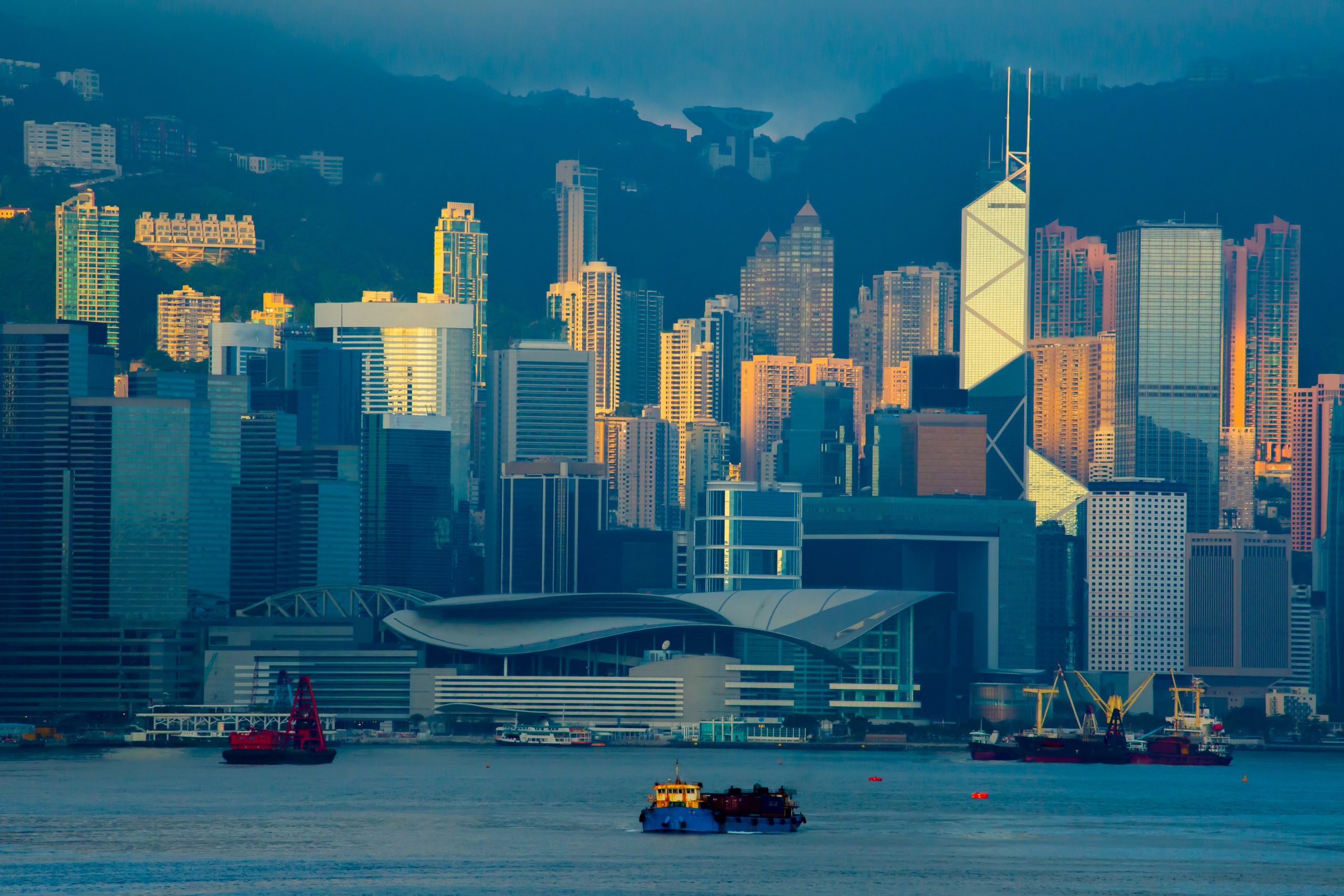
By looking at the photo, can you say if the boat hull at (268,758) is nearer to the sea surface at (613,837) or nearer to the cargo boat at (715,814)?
the sea surface at (613,837)

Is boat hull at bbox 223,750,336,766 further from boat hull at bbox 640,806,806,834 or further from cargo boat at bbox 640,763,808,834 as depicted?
boat hull at bbox 640,806,806,834

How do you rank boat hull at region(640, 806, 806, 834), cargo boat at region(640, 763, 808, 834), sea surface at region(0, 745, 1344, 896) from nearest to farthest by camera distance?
1. sea surface at region(0, 745, 1344, 896)
2. boat hull at region(640, 806, 806, 834)
3. cargo boat at region(640, 763, 808, 834)

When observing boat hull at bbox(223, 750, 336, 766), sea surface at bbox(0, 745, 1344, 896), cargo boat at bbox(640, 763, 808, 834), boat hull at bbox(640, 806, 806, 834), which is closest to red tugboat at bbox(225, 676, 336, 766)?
boat hull at bbox(223, 750, 336, 766)

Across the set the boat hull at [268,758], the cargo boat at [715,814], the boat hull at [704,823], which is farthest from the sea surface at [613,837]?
the boat hull at [268,758]

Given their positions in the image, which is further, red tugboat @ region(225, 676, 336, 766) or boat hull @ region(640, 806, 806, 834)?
red tugboat @ region(225, 676, 336, 766)

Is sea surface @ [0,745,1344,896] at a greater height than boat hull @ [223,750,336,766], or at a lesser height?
greater

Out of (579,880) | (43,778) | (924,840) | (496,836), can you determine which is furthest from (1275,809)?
(43,778)
